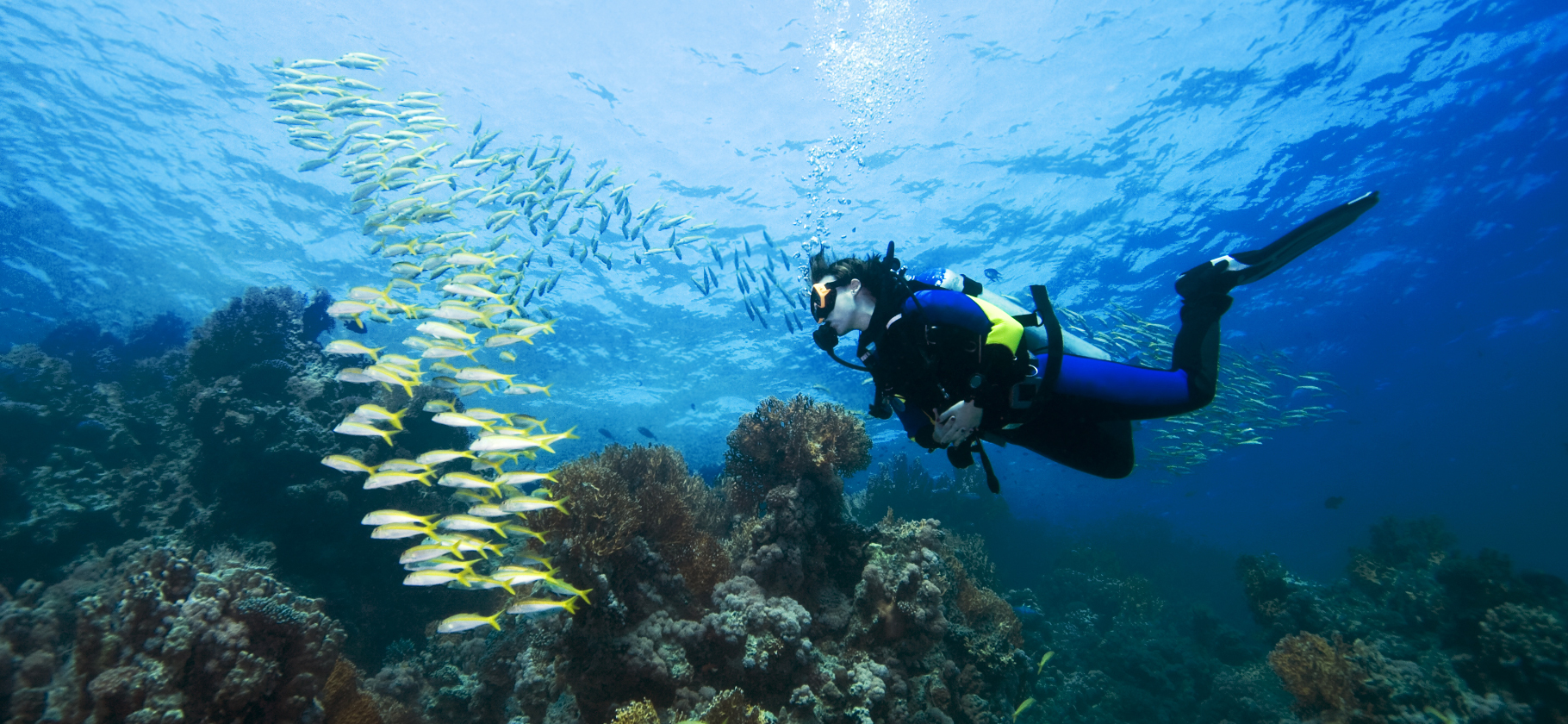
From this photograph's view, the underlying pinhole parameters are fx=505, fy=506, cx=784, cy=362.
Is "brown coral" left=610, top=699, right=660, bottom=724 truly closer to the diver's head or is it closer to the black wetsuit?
the black wetsuit

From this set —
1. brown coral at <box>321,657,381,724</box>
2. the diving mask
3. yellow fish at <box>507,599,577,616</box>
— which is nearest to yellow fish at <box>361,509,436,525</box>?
brown coral at <box>321,657,381,724</box>

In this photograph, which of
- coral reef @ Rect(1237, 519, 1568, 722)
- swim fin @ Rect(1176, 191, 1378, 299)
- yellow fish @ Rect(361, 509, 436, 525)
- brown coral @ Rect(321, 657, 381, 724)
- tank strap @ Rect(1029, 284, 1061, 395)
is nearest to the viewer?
tank strap @ Rect(1029, 284, 1061, 395)

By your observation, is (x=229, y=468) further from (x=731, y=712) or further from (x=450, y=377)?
(x=731, y=712)

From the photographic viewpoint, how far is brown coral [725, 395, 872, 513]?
665 cm

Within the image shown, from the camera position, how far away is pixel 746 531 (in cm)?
692

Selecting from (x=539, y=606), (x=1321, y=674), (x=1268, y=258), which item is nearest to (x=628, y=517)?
(x=539, y=606)

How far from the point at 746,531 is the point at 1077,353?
4.65 meters

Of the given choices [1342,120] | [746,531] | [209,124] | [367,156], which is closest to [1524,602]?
[1342,120]

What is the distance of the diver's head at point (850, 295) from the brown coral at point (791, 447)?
2.90 meters

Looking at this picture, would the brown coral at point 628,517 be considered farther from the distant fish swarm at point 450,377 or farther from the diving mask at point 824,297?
the diving mask at point 824,297

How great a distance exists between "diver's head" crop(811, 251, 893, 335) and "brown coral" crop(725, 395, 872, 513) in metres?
2.90

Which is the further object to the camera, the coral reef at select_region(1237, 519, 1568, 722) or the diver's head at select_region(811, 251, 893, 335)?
the coral reef at select_region(1237, 519, 1568, 722)

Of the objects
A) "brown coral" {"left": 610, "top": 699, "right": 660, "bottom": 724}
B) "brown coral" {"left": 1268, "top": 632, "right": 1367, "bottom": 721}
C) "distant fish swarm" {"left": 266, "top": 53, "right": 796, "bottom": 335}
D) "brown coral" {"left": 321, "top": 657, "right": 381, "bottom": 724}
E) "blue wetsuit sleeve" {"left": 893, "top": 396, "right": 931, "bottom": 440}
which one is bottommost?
"brown coral" {"left": 321, "top": 657, "right": 381, "bottom": 724}

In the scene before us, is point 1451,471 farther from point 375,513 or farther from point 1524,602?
point 375,513
